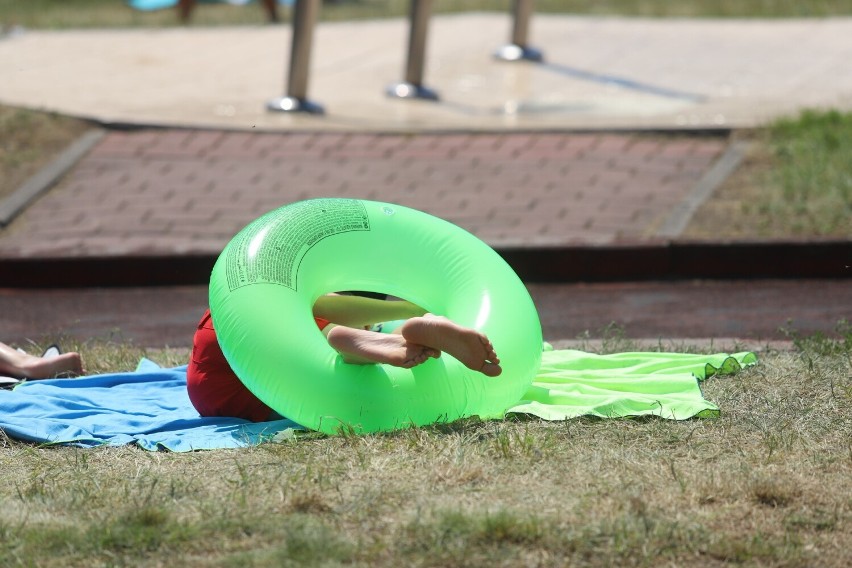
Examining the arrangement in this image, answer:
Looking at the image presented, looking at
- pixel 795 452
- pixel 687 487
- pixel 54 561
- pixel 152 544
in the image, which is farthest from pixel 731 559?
pixel 54 561

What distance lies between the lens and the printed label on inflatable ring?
4.53 m

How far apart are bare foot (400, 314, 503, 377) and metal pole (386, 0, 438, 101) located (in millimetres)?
5819

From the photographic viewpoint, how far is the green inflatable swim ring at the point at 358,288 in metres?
4.32

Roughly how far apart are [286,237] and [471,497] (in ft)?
4.42

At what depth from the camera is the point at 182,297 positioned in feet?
23.2

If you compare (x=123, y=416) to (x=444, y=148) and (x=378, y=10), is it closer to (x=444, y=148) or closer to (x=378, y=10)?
(x=444, y=148)

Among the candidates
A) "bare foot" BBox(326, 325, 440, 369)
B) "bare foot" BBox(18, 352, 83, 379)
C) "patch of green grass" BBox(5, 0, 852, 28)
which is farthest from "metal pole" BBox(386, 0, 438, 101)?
"bare foot" BBox(326, 325, 440, 369)

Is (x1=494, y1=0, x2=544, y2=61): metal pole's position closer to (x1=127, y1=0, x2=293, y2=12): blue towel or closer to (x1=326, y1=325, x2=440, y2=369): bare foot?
(x1=127, y1=0, x2=293, y2=12): blue towel

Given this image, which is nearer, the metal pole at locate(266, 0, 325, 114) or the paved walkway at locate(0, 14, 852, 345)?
the paved walkway at locate(0, 14, 852, 345)

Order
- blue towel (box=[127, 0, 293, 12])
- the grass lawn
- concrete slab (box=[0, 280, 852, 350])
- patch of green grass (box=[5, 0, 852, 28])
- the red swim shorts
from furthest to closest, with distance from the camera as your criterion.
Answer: blue towel (box=[127, 0, 293, 12]) < patch of green grass (box=[5, 0, 852, 28]) < concrete slab (box=[0, 280, 852, 350]) < the red swim shorts < the grass lawn

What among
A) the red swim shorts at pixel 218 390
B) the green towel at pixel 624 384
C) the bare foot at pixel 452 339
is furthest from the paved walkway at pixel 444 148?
the bare foot at pixel 452 339

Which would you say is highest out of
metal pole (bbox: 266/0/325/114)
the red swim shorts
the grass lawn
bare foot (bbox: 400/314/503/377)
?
bare foot (bbox: 400/314/503/377)

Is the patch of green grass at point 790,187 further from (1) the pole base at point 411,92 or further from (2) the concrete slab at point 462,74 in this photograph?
(1) the pole base at point 411,92

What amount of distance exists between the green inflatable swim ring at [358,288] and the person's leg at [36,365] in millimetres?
895
